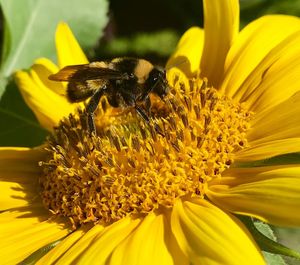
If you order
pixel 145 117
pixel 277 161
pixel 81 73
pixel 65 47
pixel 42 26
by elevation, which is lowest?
pixel 277 161

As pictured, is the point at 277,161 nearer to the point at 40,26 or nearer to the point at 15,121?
the point at 15,121

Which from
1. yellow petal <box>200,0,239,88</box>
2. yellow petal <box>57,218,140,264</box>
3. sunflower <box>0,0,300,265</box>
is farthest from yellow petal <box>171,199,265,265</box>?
yellow petal <box>200,0,239,88</box>

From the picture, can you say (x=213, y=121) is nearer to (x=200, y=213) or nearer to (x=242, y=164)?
(x=242, y=164)

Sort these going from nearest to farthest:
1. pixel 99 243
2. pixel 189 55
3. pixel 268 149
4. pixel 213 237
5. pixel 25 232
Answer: pixel 213 237
pixel 99 243
pixel 268 149
pixel 25 232
pixel 189 55

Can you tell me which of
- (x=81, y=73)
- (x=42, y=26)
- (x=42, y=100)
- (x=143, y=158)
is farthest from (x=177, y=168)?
(x=42, y=26)

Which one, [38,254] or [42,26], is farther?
[42,26]

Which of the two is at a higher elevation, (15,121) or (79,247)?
(15,121)

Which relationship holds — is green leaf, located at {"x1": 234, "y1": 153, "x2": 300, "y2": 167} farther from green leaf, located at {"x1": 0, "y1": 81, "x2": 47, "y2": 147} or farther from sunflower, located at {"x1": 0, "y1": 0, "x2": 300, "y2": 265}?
green leaf, located at {"x1": 0, "y1": 81, "x2": 47, "y2": 147}

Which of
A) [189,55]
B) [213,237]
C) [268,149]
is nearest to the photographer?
[213,237]
